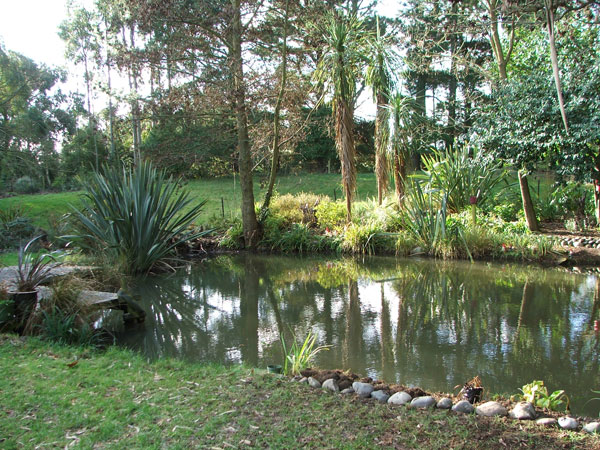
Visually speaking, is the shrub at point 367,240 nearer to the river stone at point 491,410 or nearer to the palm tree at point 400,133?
the palm tree at point 400,133

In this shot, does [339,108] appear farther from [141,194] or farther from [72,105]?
[72,105]

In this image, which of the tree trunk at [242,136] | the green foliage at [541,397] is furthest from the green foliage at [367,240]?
the green foliage at [541,397]

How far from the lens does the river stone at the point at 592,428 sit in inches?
114

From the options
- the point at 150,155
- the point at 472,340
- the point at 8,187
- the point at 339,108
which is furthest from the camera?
the point at 8,187

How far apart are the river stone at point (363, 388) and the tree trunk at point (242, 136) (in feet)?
29.5

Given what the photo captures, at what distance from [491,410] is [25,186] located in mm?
22406

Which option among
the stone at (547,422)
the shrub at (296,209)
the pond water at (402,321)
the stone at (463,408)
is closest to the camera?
the stone at (547,422)

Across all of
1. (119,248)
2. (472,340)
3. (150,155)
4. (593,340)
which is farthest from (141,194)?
(593,340)

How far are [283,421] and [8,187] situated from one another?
2235cm

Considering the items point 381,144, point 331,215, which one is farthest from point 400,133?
point 331,215

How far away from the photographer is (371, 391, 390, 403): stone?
3.39 m

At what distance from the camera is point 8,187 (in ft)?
69.5

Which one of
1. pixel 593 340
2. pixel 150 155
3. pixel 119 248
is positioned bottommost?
pixel 593 340

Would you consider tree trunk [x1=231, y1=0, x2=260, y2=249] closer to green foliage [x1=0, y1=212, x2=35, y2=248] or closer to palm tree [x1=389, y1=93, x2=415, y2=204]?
palm tree [x1=389, y1=93, x2=415, y2=204]
